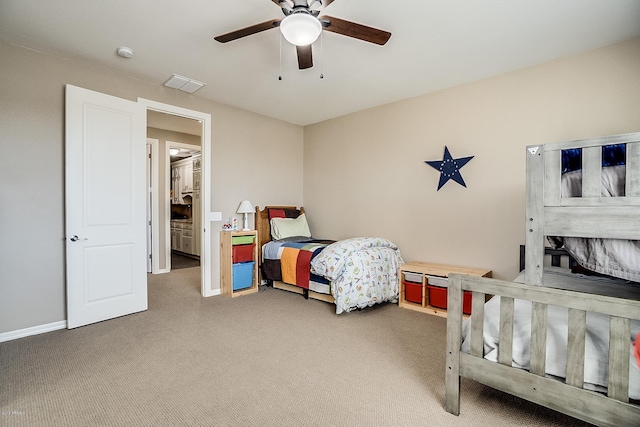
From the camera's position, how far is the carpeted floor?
165cm

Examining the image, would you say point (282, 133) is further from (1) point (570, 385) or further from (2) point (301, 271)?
(1) point (570, 385)

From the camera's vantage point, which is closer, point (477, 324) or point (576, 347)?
point (576, 347)

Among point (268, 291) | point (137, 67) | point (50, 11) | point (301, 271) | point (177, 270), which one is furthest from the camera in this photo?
point (177, 270)

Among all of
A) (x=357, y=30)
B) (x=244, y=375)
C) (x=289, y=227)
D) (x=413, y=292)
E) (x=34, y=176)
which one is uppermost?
(x=357, y=30)

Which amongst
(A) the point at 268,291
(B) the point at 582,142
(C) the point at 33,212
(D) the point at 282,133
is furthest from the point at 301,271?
(B) the point at 582,142

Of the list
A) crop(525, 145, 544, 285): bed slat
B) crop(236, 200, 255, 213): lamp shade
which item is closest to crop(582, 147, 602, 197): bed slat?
crop(525, 145, 544, 285): bed slat

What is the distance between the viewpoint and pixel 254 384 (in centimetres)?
195

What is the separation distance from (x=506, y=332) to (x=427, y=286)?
6.16 feet

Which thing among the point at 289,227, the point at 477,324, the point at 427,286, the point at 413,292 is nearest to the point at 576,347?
the point at 477,324

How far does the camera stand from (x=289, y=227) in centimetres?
455

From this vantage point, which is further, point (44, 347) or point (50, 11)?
point (44, 347)

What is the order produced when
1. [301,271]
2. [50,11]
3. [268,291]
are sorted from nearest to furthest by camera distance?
1. [50,11]
2. [301,271]
3. [268,291]

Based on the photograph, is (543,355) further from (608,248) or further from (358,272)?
(358,272)

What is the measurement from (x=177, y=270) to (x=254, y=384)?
427cm
